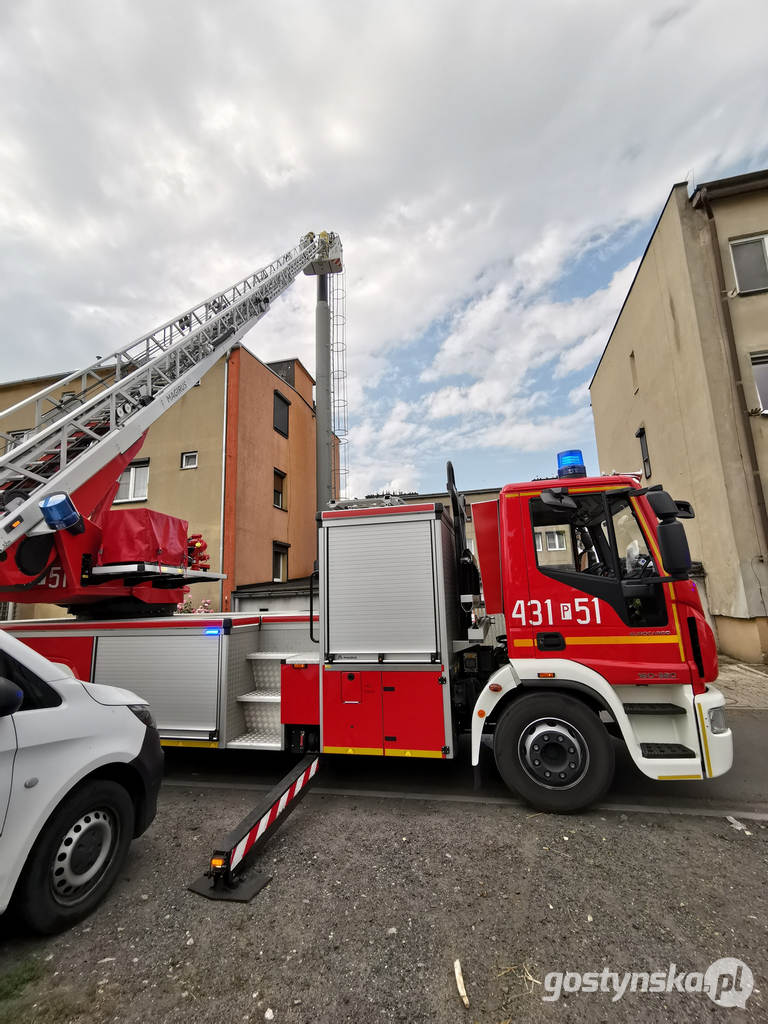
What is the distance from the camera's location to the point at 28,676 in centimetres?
275

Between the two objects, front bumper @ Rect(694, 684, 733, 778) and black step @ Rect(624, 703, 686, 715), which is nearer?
front bumper @ Rect(694, 684, 733, 778)

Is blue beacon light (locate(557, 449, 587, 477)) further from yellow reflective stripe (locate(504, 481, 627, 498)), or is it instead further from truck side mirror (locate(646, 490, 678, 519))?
truck side mirror (locate(646, 490, 678, 519))

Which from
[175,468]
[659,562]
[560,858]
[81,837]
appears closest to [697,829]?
[560,858]

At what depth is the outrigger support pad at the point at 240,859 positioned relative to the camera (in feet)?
10.1

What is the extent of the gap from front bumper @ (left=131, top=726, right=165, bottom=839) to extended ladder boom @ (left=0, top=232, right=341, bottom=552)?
275cm

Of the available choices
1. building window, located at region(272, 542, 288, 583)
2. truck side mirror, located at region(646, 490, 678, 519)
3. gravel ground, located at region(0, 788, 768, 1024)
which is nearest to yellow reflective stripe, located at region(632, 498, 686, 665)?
truck side mirror, located at region(646, 490, 678, 519)

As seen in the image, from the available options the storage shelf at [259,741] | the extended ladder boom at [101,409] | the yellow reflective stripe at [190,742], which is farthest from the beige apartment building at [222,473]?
the storage shelf at [259,741]

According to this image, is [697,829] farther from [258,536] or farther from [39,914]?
[258,536]

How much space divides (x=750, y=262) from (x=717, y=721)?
12.2m

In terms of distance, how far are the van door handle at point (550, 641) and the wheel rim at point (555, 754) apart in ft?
1.95

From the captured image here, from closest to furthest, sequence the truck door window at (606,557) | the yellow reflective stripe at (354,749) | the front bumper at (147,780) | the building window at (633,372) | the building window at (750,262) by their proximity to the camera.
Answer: the front bumper at (147,780) < the truck door window at (606,557) < the yellow reflective stripe at (354,749) < the building window at (750,262) < the building window at (633,372)

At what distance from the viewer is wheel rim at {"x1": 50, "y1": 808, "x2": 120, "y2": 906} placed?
9.04 feet

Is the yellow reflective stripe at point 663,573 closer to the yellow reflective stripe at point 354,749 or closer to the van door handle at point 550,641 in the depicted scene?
the van door handle at point 550,641

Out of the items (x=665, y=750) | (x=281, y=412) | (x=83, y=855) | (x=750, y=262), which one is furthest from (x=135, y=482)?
(x=750, y=262)
